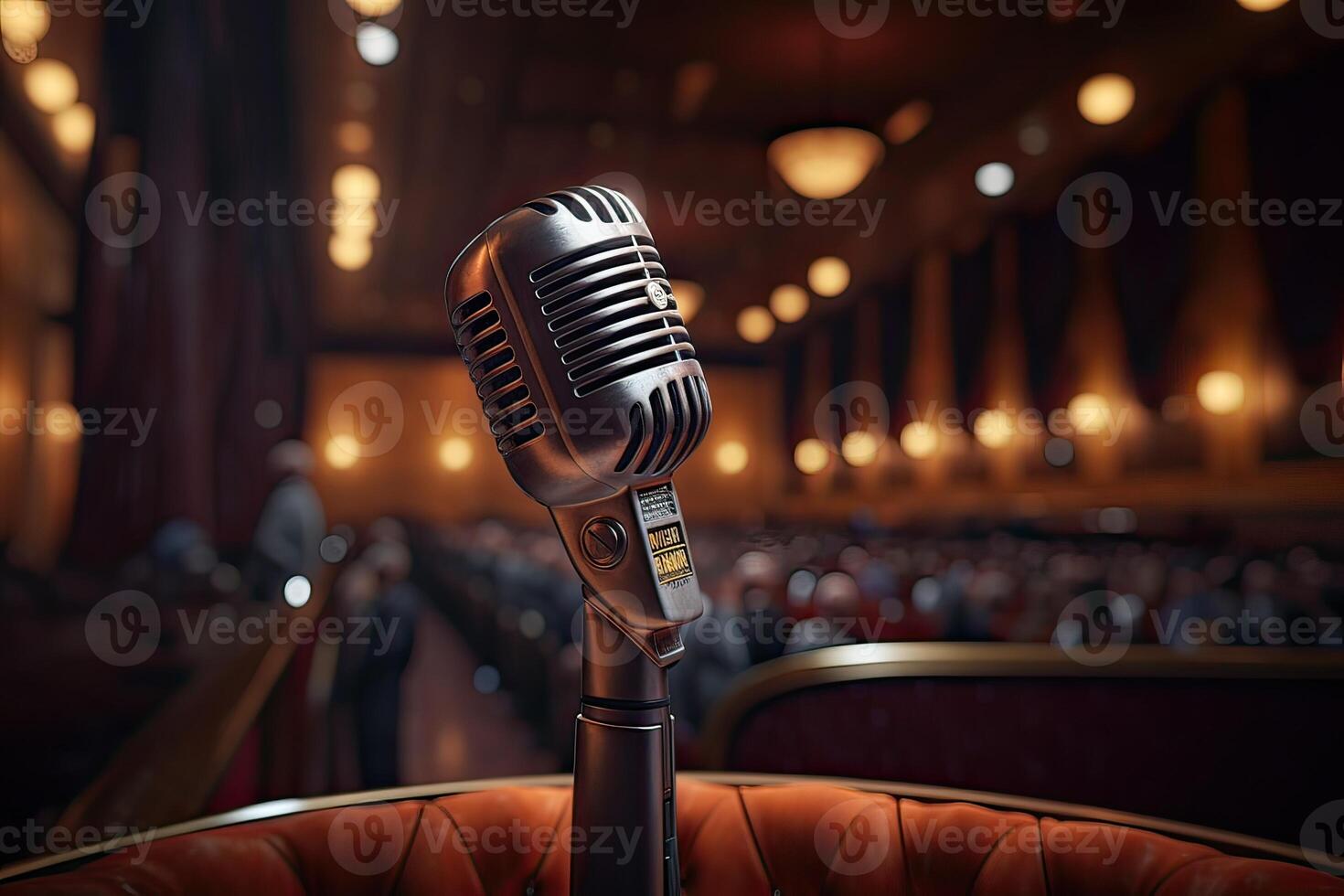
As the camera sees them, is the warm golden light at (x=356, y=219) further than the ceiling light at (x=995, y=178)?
No

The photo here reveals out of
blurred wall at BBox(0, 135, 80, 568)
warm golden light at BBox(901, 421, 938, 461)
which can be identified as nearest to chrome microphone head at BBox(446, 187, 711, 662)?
blurred wall at BBox(0, 135, 80, 568)

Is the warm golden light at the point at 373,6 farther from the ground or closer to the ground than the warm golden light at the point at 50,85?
farther from the ground

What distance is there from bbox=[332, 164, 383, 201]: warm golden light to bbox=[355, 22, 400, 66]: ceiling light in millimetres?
442

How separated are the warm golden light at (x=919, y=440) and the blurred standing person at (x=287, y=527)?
4338 millimetres

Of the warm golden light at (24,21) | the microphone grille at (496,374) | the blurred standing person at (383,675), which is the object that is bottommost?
the blurred standing person at (383,675)

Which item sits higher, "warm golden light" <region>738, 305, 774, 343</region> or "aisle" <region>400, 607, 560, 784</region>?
"warm golden light" <region>738, 305, 774, 343</region>

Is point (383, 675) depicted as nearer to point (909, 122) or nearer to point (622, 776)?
point (622, 776)

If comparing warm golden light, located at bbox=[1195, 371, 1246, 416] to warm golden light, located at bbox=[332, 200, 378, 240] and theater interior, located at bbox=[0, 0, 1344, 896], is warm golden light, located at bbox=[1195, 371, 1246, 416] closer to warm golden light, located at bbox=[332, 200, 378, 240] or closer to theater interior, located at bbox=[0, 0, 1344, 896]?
theater interior, located at bbox=[0, 0, 1344, 896]

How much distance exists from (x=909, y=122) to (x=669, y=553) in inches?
195

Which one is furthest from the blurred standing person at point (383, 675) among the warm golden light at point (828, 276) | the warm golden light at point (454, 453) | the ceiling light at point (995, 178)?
the ceiling light at point (995, 178)

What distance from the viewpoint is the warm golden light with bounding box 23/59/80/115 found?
175 cm

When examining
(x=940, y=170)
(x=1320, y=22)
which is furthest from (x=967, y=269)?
(x=1320, y=22)

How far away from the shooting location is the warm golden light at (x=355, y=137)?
364 centimetres

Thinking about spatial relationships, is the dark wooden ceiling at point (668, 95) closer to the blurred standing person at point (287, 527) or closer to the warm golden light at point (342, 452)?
the warm golden light at point (342, 452)
